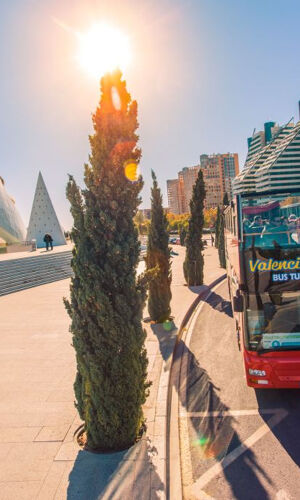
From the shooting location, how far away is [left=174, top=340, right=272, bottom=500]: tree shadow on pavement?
4.80 metres

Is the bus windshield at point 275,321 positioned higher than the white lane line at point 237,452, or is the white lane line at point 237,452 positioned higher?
the bus windshield at point 275,321

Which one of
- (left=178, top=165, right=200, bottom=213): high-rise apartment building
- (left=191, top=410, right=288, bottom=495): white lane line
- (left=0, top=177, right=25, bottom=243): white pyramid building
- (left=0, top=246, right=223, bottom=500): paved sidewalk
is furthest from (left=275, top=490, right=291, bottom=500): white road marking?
(left=178, top=165, right=200, bottom=213): high-rise apartment building

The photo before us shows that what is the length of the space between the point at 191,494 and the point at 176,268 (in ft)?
86.6

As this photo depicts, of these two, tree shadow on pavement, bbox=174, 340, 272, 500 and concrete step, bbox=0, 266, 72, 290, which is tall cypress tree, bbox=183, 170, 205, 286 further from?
tree shadow on pavement, bbox=174, 340, 272, 500

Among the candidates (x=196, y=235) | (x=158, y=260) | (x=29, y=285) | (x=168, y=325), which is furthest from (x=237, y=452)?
(x=29, y=285)

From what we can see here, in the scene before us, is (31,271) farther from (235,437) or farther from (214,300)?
(235,437)

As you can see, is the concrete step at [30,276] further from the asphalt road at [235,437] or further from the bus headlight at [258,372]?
the bus headlight at [258,372]

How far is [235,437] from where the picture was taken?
594 cm

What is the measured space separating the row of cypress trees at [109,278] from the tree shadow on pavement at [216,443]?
1217 mm

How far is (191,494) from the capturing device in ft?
15.5

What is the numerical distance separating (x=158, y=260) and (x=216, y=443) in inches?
328

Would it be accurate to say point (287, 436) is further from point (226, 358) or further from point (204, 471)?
point (226, 358)

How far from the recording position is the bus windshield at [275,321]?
21.0 feet

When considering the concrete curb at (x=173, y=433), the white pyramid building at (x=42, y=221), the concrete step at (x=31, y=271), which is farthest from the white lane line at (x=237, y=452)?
the white pyramid building at (x=42, y=221)
